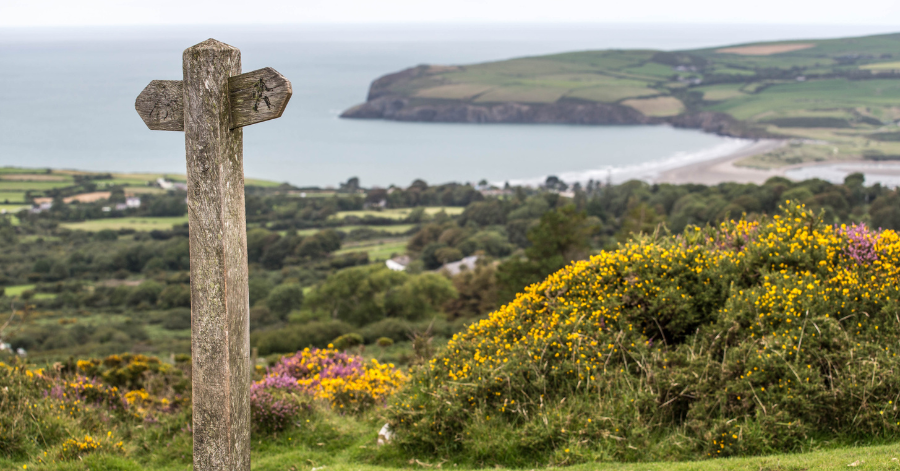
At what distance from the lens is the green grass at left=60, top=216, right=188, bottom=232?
242 ft

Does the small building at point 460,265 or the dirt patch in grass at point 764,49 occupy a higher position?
the dirt patch in grass at point 764,49

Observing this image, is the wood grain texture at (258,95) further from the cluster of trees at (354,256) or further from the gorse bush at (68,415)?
the cluster of trees at (354,256)

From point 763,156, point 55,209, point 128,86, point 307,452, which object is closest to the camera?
point 307,452

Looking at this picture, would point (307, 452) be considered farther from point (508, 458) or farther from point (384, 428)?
point (508, 458)

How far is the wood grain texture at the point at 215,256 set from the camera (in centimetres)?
326

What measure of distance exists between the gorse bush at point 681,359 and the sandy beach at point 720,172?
2924 inches

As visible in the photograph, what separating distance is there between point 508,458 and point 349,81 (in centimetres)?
20352

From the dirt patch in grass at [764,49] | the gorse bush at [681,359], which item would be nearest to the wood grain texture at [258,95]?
the gorse bush at [681,359]

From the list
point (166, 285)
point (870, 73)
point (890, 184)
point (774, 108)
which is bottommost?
point (166, 285)

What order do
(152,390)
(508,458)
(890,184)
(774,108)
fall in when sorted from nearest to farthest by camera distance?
(508,458), (152,390), (890,184), (774,108)

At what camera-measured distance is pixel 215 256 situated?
10.8ft

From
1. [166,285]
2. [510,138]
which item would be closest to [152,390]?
[166,285]

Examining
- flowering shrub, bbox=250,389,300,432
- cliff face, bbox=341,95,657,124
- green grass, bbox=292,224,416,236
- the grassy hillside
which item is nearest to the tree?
flowering shrub, bbox=250,389,300,432

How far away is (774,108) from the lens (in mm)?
118625
